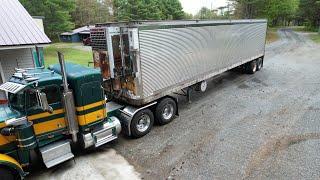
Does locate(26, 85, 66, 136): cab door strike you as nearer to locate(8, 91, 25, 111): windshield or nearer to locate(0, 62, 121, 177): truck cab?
locate(0, 62, 121, 177): truck cab

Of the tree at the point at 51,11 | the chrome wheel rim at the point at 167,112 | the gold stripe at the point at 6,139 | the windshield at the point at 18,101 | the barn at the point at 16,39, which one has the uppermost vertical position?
the tree at the point at 51,11

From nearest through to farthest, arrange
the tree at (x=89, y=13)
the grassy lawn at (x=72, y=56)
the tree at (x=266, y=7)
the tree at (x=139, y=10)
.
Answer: the grassy lawn at (x=72, y=56) → the tree at (x=266, y=7) → the tree at (x=139, y=10) → the tree at (x=89, y=13)

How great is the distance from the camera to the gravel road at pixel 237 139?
253 inches

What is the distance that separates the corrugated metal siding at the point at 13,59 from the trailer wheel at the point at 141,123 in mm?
8849

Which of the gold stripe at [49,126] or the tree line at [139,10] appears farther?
the tree line at [139,10]

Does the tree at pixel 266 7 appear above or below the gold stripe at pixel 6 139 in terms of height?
above

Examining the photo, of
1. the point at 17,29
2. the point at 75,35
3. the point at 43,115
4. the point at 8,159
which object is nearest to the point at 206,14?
the point at 75,35

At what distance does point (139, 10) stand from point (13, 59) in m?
38.6

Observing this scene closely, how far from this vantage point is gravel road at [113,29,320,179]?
6430 mm

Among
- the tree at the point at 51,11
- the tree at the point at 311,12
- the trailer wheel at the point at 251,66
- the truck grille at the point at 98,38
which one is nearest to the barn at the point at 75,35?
the tree at the point at 51,11

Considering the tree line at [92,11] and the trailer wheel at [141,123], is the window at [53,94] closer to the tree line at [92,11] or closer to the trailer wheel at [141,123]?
the trailer wheel at [141,123]

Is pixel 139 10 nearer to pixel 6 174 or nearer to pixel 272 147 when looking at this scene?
pixel 272 147

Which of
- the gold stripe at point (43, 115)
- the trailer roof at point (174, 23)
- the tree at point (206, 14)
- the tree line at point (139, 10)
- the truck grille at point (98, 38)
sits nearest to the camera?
the gold stripe at point (43, 115)

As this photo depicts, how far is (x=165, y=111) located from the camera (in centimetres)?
930
